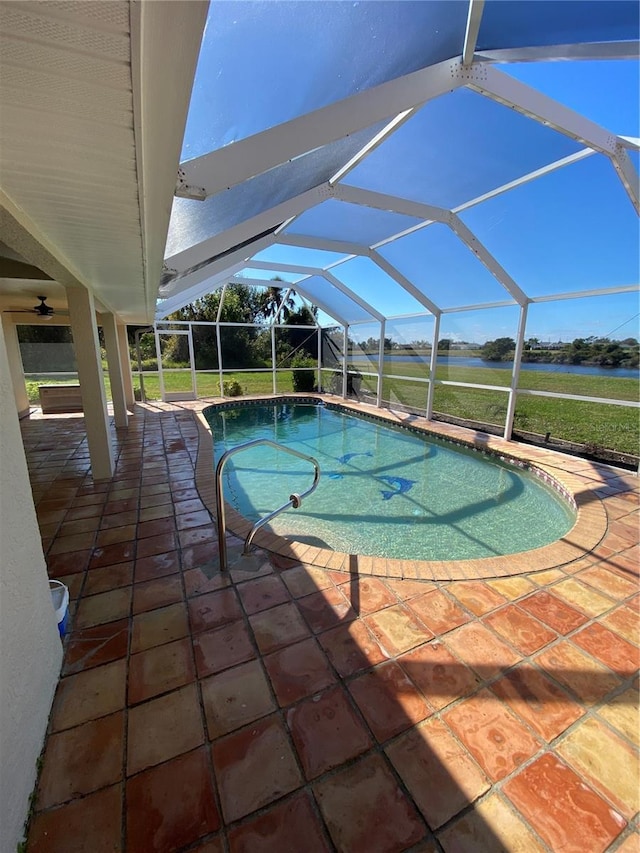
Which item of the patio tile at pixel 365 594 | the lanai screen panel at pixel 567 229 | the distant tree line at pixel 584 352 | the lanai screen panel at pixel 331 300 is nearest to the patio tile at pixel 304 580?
the patio tile at pixel 365 594

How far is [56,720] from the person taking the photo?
1713 millimetres

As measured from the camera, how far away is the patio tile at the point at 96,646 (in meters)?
2.04

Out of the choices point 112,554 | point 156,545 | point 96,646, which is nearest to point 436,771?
point 96,646

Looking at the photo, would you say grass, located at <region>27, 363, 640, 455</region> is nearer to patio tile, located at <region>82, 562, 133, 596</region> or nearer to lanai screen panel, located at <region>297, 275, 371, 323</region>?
lanai screen panel, located at <region>297, 275, 371, 323</region>

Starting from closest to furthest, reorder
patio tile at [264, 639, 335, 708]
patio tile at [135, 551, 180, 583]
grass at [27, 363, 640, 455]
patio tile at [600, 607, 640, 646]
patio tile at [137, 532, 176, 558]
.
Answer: patio tile at [264, 639, 335, 708] → patio tile at [600, 607, 640, 646] → patio tile at [135, 551, 180, 583] → patio tile at [137, 532, 176, 558] → grass at [27, 363, 640, 455]

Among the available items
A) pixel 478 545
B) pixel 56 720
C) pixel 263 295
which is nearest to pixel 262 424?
pixel 478 545

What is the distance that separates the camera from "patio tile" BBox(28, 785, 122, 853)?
4.17 ft

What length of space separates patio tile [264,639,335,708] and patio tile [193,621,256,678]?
0.17 meters

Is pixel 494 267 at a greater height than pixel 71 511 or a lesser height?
greater

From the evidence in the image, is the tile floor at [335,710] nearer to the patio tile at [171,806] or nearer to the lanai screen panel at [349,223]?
the patio tile at [171,806]

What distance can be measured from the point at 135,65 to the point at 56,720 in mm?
2754

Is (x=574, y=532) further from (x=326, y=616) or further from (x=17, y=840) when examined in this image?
(x=17, y=840)

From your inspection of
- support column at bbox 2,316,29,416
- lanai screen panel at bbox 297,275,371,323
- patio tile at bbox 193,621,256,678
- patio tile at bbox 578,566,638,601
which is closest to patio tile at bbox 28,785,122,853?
patio tile at bbox 193,621,256,678

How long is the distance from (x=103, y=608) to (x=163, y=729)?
1126 millimetres
